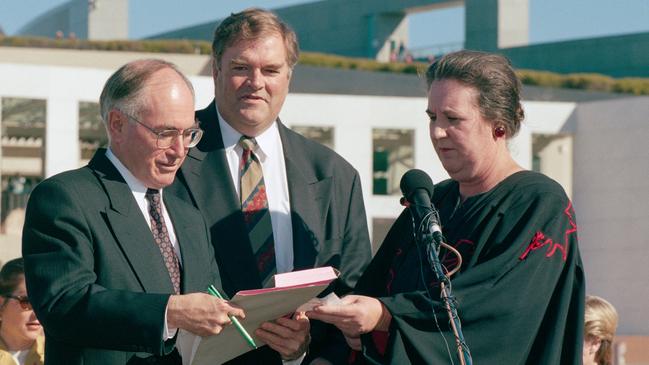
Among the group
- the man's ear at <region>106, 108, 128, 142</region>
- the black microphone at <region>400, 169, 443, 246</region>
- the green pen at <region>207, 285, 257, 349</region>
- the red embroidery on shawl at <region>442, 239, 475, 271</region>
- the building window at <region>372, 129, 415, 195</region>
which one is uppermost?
the man's ear at <region>106, 108, 128, 142</region>

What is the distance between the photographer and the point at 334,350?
5.21 metres

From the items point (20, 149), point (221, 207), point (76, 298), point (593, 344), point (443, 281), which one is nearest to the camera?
point (443, 281)

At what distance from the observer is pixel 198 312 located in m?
4.33

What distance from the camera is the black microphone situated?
4422 millimetres

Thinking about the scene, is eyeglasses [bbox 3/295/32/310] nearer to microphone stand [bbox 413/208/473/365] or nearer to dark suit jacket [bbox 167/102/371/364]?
dark suit jacket [bbox 167/102/371/364]

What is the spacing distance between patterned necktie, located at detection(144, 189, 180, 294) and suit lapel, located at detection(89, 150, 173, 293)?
0.06 m

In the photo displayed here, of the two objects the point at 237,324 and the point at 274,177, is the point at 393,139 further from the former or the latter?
the point at 237,324

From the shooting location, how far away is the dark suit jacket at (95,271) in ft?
14.2

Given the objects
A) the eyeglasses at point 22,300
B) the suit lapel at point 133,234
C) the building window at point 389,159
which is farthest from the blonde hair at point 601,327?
the building window at point 389,159

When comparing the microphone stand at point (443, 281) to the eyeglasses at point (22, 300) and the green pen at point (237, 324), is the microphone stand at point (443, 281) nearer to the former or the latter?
the green pen at point (237, 324)

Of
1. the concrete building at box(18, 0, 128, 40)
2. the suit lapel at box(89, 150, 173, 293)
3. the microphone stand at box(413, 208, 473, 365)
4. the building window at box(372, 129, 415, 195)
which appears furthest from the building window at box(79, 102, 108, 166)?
the microphone stand at box(413, 208, 473, 365)

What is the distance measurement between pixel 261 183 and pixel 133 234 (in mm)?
1132

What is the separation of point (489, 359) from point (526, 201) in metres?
0.59

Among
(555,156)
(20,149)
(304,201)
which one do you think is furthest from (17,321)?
(555,156)
